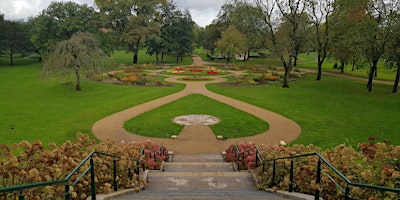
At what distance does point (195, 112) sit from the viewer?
65.6 ft

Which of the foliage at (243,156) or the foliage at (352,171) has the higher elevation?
the foliage at (352,171)

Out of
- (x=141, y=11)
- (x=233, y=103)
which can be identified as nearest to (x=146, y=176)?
(x=233, y=103)

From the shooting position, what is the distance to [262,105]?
861 inches

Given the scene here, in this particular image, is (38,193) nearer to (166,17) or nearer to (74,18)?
(74,18)

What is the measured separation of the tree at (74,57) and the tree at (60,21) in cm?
2177

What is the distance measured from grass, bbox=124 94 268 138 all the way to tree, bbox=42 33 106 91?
9.61 meters

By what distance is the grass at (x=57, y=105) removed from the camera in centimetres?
1529

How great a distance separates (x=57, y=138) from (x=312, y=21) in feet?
109

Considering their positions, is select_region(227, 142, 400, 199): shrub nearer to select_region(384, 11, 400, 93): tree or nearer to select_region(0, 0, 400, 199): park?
select_region(0, 0, 400, 199): park

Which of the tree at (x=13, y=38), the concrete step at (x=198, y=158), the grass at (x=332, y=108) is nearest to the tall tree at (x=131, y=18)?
the tree at (x=13, y=38)

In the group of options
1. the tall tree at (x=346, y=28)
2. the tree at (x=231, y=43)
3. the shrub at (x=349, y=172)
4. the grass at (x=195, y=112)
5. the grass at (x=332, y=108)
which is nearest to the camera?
the shrub at (x=349, y=172)

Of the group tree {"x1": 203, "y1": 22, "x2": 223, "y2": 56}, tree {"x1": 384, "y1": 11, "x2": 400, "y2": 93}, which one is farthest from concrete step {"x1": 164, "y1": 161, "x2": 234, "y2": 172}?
tree {"x1": 203, "y1": 22, "x2": 223, "y2": 56}

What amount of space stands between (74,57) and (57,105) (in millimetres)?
6217

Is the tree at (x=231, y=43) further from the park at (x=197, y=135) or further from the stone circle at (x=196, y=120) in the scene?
the stone circle at (x=196, y=120)
